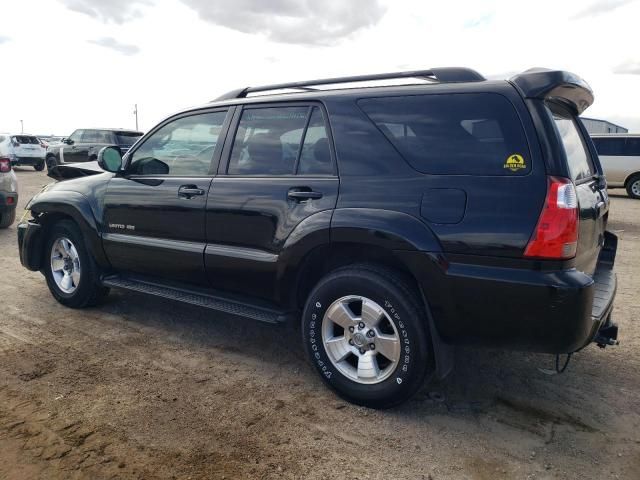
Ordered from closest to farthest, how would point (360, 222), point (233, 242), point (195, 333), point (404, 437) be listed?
1. point (404, 437)
2. point (360, 222)
3. point (233, 242)
4. point (195, 333)

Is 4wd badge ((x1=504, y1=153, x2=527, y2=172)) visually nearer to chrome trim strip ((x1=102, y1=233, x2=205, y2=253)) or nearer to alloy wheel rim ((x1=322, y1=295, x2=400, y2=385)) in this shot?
alloy wheel rim ((x1=322, y1=295, x2=400, y2=385))

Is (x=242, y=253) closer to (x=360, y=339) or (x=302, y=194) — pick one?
(x=302, y=194)

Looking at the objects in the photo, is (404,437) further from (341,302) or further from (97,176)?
(97,176)

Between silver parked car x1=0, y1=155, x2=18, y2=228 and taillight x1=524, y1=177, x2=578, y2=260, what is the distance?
330 inches

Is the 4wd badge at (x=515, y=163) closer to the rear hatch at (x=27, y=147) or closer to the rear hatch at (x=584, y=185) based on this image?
the rear hatch at (x=584, y=185)

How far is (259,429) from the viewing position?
2.79 meters

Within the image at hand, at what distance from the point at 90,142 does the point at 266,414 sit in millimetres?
17589

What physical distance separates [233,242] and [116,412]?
127 centimetres

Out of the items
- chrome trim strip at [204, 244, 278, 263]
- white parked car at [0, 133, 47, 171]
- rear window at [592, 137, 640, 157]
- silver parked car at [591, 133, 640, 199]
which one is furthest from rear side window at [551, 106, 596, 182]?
white parked car at [0, 133, 47, 171]

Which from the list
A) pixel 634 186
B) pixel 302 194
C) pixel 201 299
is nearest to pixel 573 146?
pixel 302 194

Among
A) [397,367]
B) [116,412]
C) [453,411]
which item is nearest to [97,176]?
[116,412]

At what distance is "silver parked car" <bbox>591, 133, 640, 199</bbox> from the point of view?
50.2 ft

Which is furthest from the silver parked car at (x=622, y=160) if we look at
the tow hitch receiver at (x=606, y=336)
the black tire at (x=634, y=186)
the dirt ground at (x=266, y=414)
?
the tow hitch receiver at (x=606, y=336)

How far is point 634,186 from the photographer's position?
1552 cm
